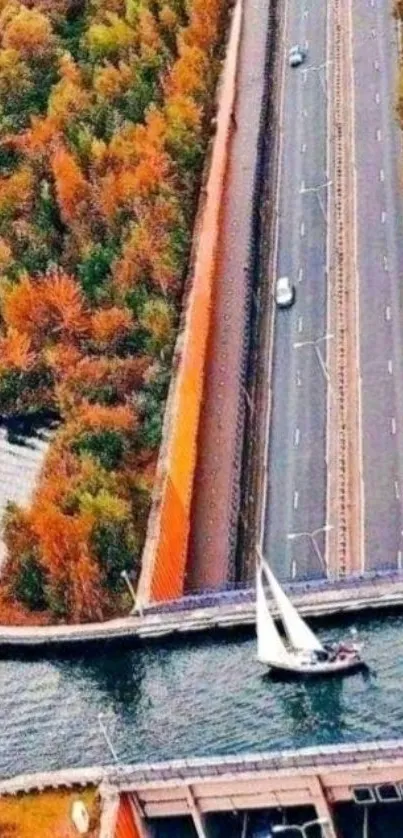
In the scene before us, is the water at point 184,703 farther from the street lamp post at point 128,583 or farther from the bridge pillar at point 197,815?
the street lamp post at point 128,583

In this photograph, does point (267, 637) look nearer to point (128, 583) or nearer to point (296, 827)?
point (296, 827)

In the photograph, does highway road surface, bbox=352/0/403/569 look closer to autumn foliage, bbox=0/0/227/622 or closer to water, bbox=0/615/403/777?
water, bbox=0/615/403/777

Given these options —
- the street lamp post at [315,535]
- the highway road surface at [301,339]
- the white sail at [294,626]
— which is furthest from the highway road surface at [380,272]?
the white sail at [294,626]

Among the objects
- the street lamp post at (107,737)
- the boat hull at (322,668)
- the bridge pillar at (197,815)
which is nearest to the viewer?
the bridge pillar at (197,815)

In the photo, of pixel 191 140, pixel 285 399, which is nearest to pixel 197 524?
pixel 285 399

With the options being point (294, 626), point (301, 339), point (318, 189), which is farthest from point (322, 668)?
point (318, 189)
